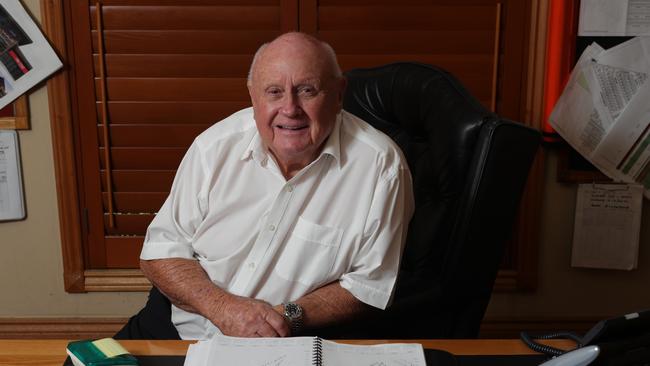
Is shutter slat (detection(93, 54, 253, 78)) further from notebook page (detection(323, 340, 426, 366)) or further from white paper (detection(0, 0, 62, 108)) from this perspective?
notebook page (detection(323, 340, 426, 366))

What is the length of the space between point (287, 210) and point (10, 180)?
1309 millimetres

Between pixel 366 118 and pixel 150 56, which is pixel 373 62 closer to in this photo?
pixel 366 118

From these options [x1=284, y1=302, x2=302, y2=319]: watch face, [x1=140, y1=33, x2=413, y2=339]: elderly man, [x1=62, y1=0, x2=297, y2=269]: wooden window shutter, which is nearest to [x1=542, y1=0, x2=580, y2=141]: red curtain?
[x1=62, y1=0, x2=297, y2=269]: wooden window shutter

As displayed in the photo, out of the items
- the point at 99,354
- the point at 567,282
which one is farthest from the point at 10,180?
the point at 567,282

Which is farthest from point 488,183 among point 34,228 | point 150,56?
point 34,228

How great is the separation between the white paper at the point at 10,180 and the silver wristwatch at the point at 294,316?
137cm

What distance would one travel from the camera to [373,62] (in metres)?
2.09

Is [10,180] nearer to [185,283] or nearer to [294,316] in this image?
[185,283]

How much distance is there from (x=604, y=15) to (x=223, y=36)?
1258mm

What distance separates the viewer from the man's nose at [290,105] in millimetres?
1279

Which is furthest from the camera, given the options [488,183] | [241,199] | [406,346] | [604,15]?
[604,15]

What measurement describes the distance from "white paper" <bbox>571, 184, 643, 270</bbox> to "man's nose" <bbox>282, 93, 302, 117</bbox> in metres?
1.33

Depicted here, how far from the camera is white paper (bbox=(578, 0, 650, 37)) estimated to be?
2.03 metres

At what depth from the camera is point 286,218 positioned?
1.33m
